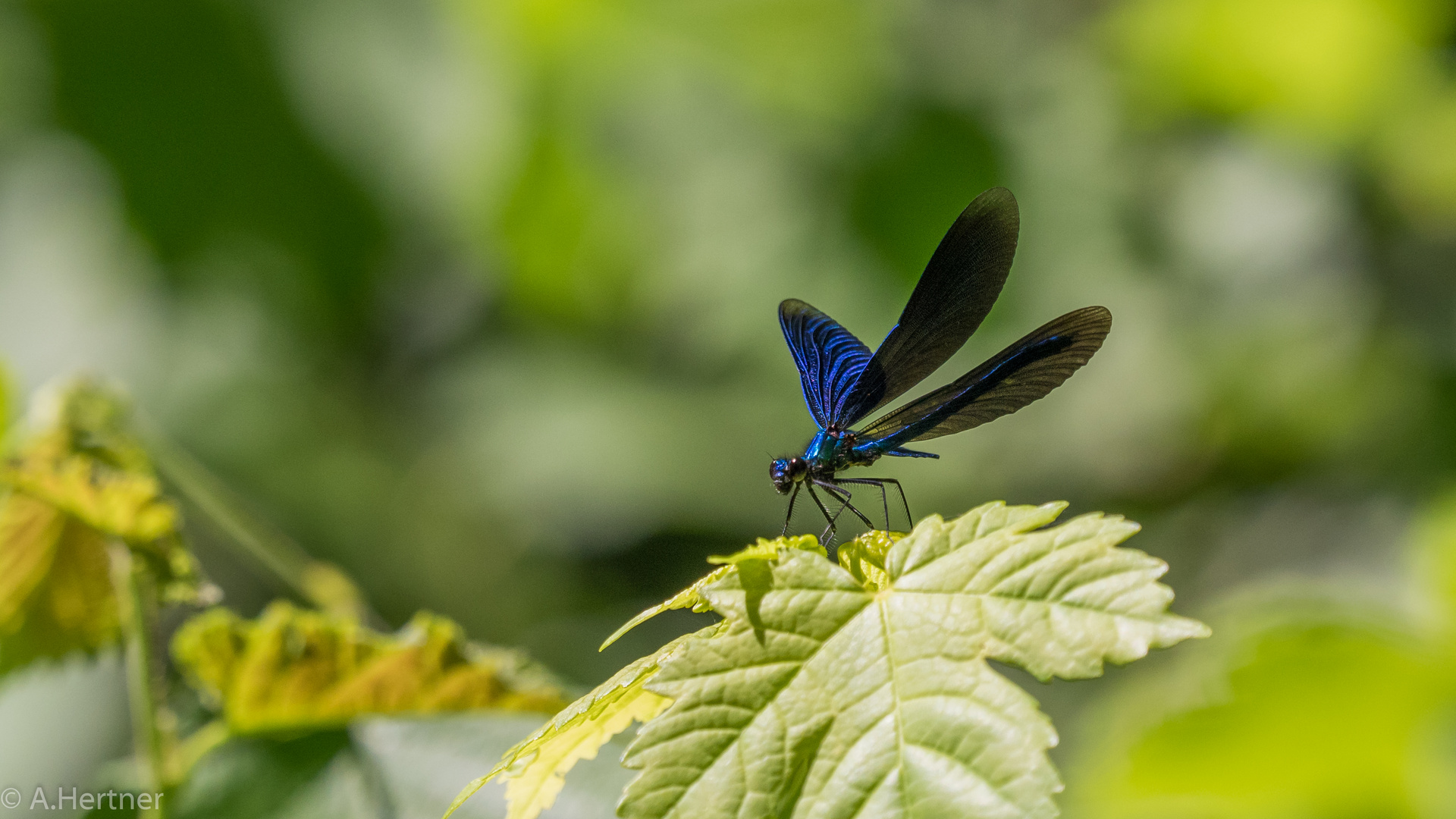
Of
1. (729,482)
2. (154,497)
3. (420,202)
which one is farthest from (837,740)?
(420,202)

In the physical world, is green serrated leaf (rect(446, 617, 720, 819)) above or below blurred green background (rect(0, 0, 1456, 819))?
below

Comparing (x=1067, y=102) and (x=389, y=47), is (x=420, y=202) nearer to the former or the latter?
(x=389, y=47)

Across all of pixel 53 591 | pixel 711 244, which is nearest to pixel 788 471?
pixel 53 591

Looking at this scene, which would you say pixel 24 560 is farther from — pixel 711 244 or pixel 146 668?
pixel 711 244

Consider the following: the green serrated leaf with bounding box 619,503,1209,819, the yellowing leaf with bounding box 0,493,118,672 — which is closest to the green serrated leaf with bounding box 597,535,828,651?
the green serrated leaf with bounding box 619,503,1209,819

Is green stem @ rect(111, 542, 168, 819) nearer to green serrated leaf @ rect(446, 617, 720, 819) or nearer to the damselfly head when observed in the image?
green serrated leaf @ rect(446, 617, 720, 819)

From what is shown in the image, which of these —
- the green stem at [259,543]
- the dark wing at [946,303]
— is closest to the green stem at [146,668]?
the green stem at [259,543]

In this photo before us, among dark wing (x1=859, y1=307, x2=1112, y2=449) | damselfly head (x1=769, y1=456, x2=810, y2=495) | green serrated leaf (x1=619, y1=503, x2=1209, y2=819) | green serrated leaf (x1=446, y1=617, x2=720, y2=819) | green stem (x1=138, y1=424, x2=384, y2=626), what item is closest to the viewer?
green serrated leaf (x1=619, y1=503, x2=1209, y2=819)
